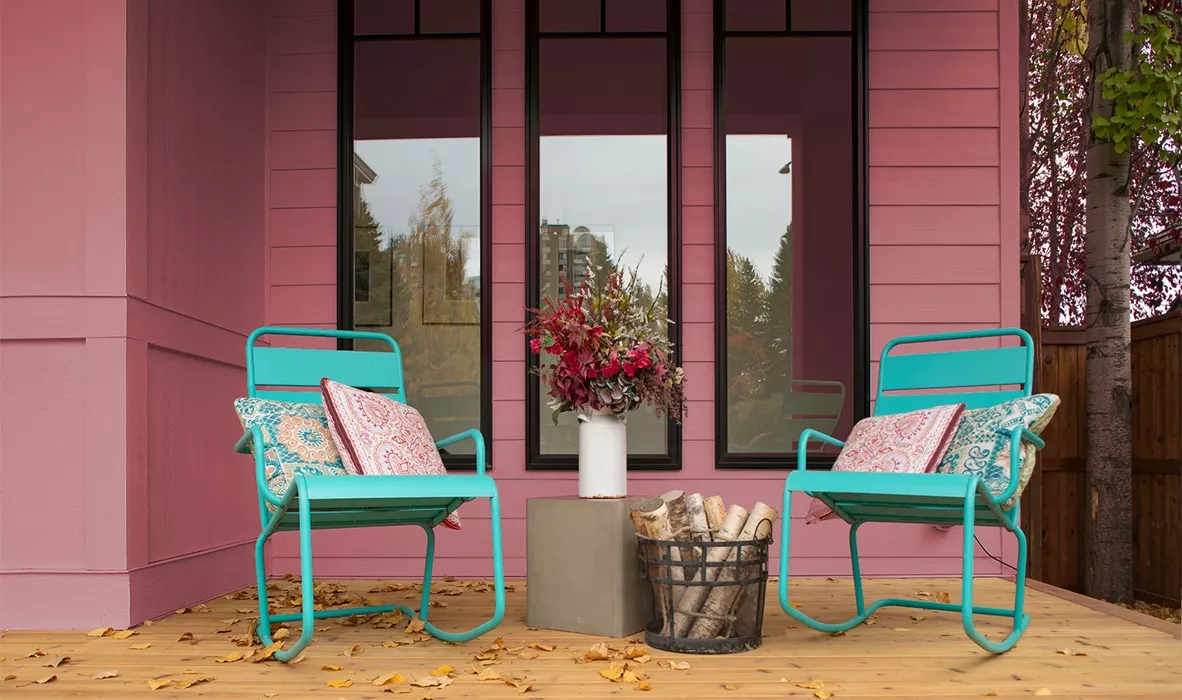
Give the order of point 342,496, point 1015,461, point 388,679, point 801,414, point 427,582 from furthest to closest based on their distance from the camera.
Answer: point 801,414 → point 427,582 → point 1015,461 → point 342,496 → point 388,679

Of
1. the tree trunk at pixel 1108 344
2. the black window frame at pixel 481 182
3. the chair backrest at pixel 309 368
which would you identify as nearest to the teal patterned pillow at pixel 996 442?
the chair backrest at pixel 309 368

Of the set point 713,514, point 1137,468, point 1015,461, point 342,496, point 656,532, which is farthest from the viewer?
point 1137,468

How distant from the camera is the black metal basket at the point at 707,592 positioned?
265 cm

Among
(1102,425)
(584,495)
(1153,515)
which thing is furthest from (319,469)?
(1153,515)

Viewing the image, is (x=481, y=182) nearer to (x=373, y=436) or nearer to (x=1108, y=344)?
(x=373, y=436)

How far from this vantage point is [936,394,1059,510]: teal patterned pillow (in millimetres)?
2717

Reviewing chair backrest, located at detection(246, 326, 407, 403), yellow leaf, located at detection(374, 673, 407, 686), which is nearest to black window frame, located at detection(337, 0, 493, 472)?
chair backrest, located at detection(246, 326, 407, 403)

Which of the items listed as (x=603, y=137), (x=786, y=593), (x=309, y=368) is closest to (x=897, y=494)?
(x=786, y=593)

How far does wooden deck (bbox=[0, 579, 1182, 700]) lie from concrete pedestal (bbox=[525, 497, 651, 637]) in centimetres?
8

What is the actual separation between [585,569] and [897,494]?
933mm

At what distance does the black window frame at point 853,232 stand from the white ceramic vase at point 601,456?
4.03ft

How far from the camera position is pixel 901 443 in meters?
2.91

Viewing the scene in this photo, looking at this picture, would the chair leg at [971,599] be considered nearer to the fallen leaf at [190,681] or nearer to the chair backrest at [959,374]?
the chair backrest at [959,374]

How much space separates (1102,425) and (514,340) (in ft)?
10.3
